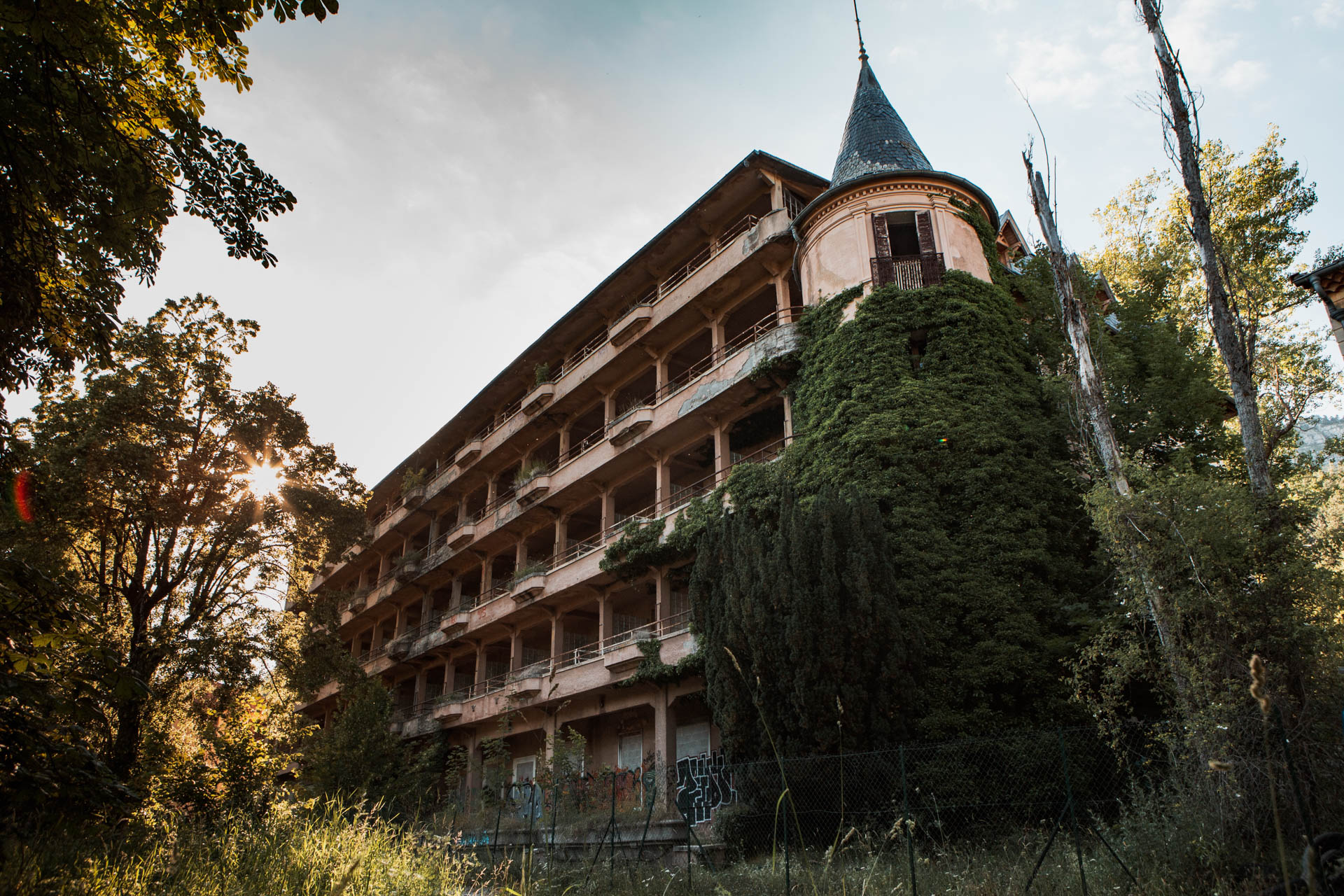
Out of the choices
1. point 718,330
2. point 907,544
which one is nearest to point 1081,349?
point 907,544

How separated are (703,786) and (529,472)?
44.5ft

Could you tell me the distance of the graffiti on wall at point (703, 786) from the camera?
57.4ft

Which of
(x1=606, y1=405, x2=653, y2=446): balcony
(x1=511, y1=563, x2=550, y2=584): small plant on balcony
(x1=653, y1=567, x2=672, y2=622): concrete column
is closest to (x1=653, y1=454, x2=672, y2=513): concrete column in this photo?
(x1=606, y1=405, x2=653, y2=446): balcony

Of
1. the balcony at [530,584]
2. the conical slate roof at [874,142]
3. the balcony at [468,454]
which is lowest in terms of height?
the balcony at [530,584]

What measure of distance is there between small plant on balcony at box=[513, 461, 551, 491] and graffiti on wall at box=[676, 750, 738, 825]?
11.7m

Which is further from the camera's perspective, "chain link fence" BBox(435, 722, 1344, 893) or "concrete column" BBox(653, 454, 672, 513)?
"concrete column" BBox(653, 454, 672, 513)

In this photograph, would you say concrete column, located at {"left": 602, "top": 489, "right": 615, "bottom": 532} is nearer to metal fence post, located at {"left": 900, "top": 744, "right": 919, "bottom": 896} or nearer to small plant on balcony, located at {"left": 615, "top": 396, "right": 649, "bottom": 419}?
small plant on balcony, located at {"left": 615, "top": 396, "right": 649, "bottom": 419}

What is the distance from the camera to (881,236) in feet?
67.2

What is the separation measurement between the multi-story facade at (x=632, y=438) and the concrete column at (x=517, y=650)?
0.08 meters

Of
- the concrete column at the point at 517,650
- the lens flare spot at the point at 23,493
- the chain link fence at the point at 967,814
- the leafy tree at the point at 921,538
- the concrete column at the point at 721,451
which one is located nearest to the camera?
the lens flare spot at the point at 23,493

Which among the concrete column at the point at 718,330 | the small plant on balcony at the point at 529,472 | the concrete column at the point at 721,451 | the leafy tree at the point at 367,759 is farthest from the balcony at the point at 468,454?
the concrete column at the point at 721,451

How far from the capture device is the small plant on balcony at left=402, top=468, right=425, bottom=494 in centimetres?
3709

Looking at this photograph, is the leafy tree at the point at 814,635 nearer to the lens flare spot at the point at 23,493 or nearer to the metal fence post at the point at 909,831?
the metal fence post at the point at 909,831

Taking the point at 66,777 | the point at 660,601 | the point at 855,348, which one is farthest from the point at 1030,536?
the point at 66,777
